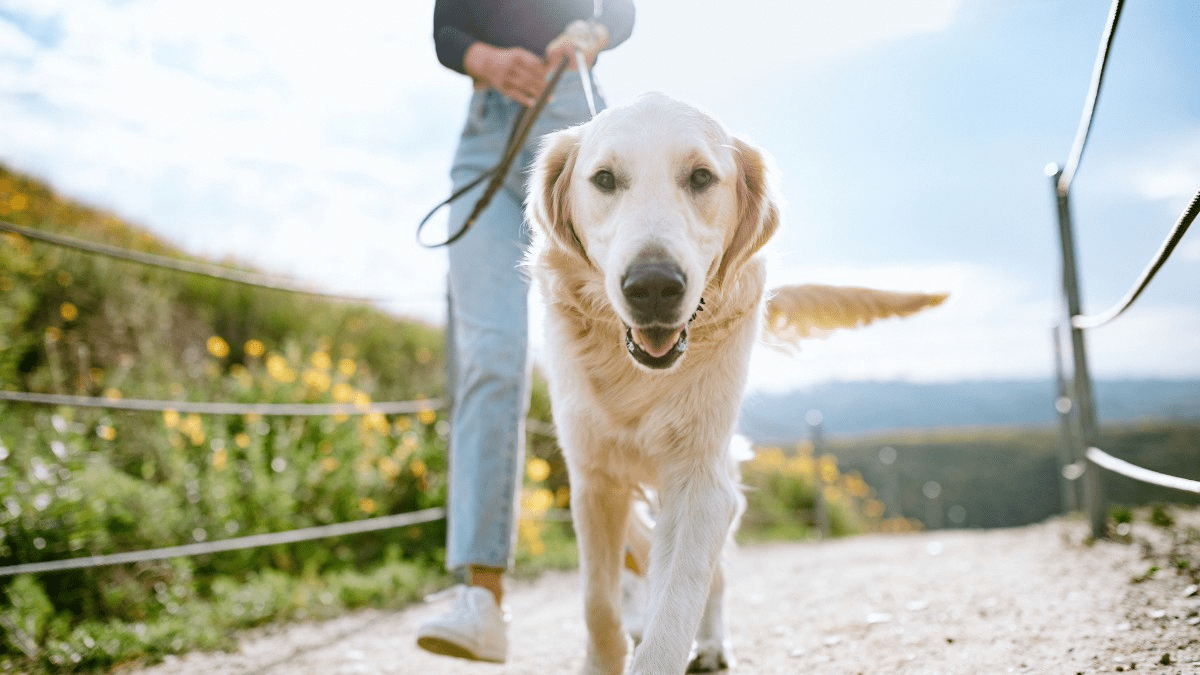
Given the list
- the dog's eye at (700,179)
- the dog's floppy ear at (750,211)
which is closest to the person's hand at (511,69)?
the dog's floppy ear at (750,211)

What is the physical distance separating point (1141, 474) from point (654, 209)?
232 centimetres

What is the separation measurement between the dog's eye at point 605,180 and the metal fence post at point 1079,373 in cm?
296

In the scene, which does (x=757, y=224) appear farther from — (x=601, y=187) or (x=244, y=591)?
(x=244, y=591)

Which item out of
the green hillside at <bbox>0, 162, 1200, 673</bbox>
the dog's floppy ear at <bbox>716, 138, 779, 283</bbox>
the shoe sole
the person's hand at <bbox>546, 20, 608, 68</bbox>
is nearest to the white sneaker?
the shoe sole

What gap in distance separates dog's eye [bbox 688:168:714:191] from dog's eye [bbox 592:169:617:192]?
168mm

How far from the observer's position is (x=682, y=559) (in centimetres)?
169

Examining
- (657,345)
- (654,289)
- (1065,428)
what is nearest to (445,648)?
(657,345)

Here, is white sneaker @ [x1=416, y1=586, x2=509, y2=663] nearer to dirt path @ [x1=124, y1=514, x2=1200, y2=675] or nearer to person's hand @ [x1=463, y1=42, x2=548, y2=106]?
dirt path @ [x1=124, y1=514, x2=1200, y2=675]

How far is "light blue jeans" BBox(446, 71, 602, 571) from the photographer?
93.4 inches

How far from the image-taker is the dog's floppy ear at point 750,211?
6.14 ft

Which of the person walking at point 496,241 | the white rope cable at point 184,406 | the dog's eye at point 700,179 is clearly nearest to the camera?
the dog's eye at point 700,179

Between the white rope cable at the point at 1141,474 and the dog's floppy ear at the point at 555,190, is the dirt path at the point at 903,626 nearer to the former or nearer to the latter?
the white rope cable at the point at 1141,474

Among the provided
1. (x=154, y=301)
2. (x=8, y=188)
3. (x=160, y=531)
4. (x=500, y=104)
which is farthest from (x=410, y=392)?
(x=8, y=188)

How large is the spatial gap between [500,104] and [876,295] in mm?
1418
